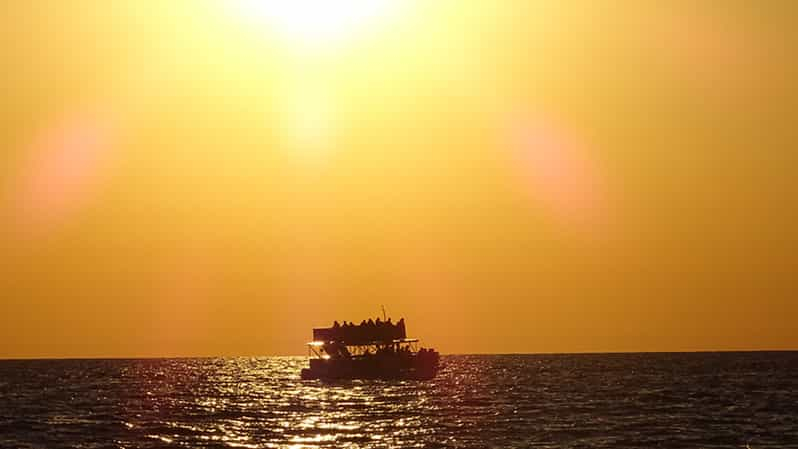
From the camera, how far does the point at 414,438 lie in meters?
70.9

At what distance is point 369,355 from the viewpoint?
13925 centimetres

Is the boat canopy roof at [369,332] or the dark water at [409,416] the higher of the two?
the boat canopy roof at [369,332]

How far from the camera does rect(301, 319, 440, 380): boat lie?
138625 millimetres

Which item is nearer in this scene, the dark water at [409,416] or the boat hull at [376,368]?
the dark water at [409,416]

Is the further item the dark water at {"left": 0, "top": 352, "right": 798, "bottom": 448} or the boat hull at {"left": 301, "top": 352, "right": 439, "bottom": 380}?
the boat hull at {"left": 301, "top": 352, "right": 439, "bottom": 380}

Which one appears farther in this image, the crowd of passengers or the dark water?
the crowd of passengers

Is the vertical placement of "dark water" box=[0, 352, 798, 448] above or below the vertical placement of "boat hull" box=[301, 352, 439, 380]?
below

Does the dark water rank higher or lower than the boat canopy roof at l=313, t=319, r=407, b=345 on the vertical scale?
lower

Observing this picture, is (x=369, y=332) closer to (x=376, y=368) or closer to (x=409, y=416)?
(x=376, y=368)

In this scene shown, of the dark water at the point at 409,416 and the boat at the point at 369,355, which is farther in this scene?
the boat at the point at 369,355

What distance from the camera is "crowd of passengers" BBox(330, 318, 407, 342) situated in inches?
5453

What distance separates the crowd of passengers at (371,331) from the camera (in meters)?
138

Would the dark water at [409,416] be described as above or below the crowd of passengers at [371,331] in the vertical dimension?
below

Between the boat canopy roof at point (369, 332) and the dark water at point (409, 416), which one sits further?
the boat canopy roof at point (369, 332)
